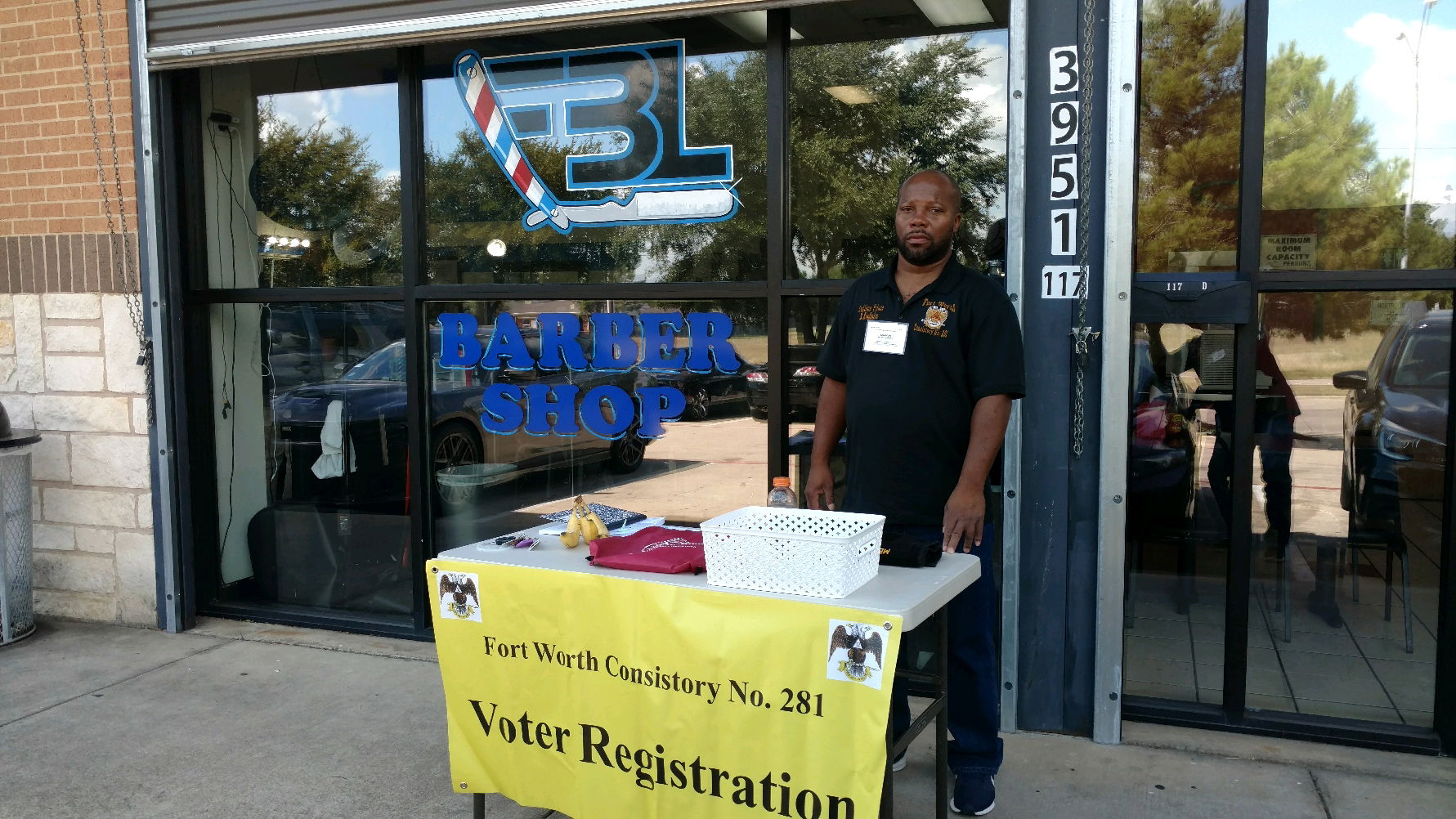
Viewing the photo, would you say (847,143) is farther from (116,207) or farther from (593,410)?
(116,207)

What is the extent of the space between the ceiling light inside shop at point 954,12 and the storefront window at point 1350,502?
5.07 ft

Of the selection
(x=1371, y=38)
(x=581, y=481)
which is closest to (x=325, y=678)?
(x=581, y=481)

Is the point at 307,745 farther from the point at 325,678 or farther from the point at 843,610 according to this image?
the point at 843,610

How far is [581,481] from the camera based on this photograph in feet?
17.6

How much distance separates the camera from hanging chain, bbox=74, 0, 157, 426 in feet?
18.6

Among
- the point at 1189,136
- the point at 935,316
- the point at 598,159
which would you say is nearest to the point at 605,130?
the point at 598,159

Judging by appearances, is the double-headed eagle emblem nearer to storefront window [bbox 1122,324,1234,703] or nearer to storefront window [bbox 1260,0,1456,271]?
storefront window [bbox 1122,324,1234,703]

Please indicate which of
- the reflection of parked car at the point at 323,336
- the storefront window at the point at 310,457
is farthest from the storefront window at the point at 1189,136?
the storefront window at the point at 310,457

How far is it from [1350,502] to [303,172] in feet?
16.7

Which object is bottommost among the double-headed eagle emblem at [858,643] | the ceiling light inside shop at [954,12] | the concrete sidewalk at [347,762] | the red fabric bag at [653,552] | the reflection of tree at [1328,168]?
the concrete sidewalk at [347,762]

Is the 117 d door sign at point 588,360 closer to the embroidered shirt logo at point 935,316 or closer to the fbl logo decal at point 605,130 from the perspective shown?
the fbl logo decal at point 605,130

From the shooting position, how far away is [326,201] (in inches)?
229

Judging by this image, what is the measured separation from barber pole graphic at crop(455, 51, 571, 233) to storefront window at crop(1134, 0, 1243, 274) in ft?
8.40

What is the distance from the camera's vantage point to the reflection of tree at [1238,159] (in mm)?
4109
